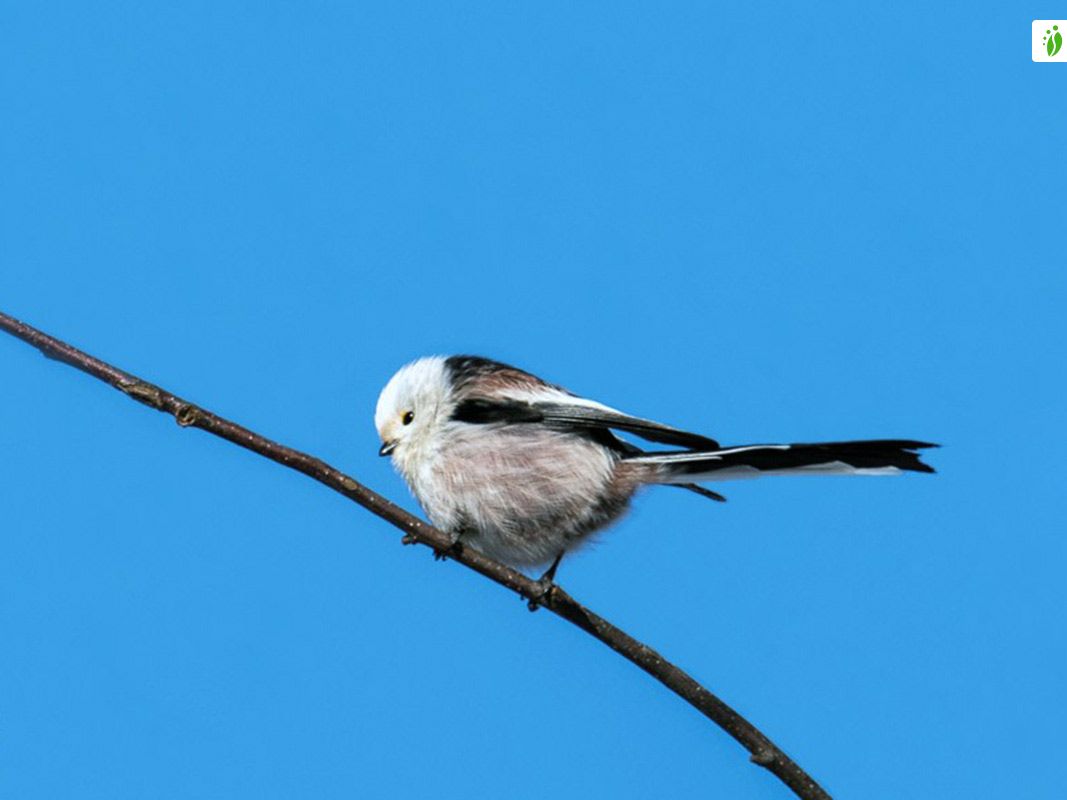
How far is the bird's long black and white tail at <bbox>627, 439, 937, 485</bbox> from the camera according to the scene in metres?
1.92

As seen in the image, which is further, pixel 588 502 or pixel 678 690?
pixel 588 502

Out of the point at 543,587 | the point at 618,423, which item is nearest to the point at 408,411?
the point at 618,423

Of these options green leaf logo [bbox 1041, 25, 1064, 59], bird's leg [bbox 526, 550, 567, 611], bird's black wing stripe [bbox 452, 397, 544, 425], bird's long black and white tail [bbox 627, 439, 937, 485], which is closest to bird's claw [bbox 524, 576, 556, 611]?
bird's leg [bbox 526, 550, 567, 611]

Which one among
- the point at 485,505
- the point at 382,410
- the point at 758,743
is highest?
the point at 382,410

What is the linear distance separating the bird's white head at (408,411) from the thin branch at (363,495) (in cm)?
65

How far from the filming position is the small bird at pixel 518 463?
2578mm

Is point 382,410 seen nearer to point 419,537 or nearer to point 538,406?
point 538,406

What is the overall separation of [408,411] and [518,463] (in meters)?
0.28

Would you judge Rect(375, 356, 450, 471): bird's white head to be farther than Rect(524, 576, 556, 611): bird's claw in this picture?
Yes

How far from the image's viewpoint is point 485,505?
8.45 ft

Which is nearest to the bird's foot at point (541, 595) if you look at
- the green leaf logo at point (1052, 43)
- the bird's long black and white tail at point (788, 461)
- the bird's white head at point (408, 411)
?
the bird's long black and white tail at point (788, 461)

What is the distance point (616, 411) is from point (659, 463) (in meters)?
0.15

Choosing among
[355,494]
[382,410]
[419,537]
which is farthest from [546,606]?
[382,410]

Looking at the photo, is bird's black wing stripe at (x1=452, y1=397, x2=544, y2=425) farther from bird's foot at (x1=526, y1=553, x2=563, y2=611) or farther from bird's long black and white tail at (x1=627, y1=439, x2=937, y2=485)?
bird's foot at (x1=526, y1=553, x2=563, y2=611)
